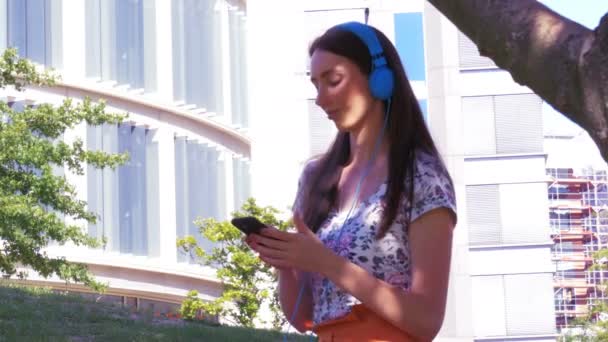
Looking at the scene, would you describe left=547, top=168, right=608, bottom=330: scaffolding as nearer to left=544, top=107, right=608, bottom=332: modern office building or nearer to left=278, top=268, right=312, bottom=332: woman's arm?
left=544, top=107, right=608, bottom=332: modern office building

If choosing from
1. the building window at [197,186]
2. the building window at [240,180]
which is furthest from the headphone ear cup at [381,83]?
the building window at [240,180]

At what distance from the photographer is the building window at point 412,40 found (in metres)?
41.2

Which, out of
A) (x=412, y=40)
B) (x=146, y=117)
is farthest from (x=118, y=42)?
(x=412, y=40)

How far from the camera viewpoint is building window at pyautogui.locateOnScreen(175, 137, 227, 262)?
3322cm

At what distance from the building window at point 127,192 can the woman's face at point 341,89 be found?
2771 cm

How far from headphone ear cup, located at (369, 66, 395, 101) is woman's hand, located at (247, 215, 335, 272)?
0.43 metres

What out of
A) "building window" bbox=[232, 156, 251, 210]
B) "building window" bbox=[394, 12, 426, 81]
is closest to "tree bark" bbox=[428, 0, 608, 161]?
"building window" bbox=[232, 156, 251, 210]

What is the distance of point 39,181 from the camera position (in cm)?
2041

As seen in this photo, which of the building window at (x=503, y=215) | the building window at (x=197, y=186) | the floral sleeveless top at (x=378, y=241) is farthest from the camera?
the building window at (x=503, y=215)

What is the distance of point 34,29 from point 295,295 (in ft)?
93.0

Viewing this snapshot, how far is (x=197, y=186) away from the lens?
1345 inches

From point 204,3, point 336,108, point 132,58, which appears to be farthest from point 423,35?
point 336,108

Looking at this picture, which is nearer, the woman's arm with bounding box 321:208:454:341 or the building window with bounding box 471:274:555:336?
the woman's arm with bounding box 321:208:454:341

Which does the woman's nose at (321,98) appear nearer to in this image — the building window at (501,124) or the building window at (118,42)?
the building window at (118,42)
